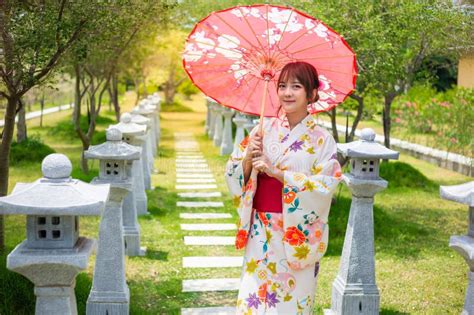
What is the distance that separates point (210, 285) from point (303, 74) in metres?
3.50

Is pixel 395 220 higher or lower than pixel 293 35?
lower

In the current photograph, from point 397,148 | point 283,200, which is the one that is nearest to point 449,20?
point 283,200

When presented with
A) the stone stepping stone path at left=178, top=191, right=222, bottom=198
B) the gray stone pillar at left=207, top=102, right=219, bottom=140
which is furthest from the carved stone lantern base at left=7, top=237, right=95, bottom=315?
the gray stone pillar at left=207, top=102, right=219, bottom=140

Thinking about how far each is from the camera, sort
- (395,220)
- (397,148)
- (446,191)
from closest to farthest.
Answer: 1. (446,191)
2. (395,220)
3. (397,148)

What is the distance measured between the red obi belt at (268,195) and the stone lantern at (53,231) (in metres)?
0.98

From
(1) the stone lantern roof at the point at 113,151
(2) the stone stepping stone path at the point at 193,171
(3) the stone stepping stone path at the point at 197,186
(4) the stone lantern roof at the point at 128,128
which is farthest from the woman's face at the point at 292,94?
(2) the stone stepping stone path at the point at 193,171

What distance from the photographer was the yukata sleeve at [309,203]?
365 cm

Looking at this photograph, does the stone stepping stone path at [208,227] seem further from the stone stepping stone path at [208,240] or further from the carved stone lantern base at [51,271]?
the carved stone lantern base at [51,271]

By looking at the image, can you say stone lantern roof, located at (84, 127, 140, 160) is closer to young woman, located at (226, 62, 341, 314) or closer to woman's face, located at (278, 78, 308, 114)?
young woman, located at (226, 62, 341, 314)

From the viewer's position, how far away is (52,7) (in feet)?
19.4

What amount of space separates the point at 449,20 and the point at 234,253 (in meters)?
4.15

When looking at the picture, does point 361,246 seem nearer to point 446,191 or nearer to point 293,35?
point 446,191

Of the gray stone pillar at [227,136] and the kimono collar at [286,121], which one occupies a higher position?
the kimono collar at [286,121]

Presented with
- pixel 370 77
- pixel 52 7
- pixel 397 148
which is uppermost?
pixel 52 7
